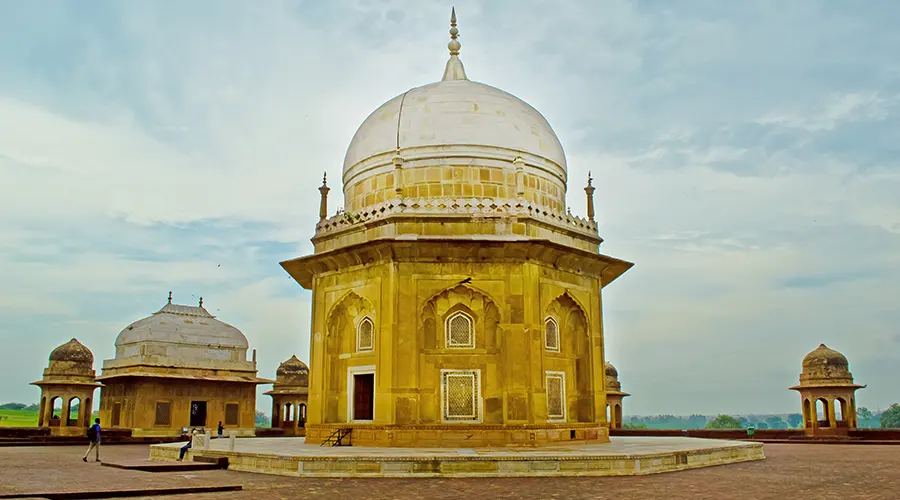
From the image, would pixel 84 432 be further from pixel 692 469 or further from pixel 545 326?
pixel 692 469

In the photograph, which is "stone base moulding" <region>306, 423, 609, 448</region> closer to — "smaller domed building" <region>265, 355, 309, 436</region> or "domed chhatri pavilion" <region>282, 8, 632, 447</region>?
"domed chhatri pavilion" <region>282, 8, 632, 447</region>

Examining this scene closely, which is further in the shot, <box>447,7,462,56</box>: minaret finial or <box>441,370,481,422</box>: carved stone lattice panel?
<box>447,7,462,56</box>: minaret finial

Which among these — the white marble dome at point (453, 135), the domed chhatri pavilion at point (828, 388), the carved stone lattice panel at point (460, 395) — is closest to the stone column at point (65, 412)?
the white marble dome at point (453, 135)

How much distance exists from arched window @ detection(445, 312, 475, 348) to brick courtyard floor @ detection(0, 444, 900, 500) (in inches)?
227

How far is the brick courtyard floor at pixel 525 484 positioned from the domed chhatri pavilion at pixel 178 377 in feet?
63.5

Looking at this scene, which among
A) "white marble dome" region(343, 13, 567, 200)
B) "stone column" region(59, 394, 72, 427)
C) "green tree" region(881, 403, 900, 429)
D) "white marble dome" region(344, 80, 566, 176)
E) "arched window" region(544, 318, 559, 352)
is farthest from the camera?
"green tree" region(881, 403, 900, 429)

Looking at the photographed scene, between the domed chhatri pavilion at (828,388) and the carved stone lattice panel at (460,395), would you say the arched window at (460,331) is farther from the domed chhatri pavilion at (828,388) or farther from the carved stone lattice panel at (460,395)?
the domed chhatri pavilion at (828,388)

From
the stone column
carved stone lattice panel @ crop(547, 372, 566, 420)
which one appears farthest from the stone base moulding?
the stone column

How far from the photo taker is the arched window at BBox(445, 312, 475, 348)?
1858cm

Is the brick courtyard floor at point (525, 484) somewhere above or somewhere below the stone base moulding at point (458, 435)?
below

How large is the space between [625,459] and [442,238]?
6797mm

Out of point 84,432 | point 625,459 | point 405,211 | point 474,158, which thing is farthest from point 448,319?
point 84,432

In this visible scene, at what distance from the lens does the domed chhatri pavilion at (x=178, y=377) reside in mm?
34344

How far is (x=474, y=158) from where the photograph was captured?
20.2 metres
